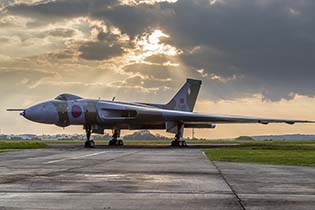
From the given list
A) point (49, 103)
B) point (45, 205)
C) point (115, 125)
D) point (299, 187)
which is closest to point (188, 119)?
point (115, 125)

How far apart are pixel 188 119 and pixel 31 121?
14.0 m

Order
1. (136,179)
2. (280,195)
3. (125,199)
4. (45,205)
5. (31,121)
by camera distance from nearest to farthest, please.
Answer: (45,205) < (125,199) < (280,195) < (136,179) < (31,121)

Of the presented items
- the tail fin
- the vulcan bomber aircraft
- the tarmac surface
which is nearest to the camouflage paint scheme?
the vulcan bomber aircraft

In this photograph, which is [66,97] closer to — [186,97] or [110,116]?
[110,116]

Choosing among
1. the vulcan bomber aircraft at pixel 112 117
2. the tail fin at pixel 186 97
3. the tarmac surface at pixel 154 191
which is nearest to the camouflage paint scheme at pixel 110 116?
the vulcan bomber aircraft at pixel 112 117

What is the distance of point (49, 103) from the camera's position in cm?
4153

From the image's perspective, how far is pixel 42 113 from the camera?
133 ft

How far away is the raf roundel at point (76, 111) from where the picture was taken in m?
42.0

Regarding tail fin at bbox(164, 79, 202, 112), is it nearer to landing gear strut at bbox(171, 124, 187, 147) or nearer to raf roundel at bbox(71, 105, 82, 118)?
landing gear strut at bbox(171, 124, 187, 147)

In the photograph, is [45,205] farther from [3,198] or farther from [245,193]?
[245,193]

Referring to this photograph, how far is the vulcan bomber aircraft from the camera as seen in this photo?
135ft

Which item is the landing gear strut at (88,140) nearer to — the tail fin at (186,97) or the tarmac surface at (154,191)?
the tail fin at (186,97)

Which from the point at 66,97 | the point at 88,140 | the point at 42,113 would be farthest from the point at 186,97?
the point at 42,113

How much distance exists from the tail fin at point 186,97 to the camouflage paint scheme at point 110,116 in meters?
4.11
